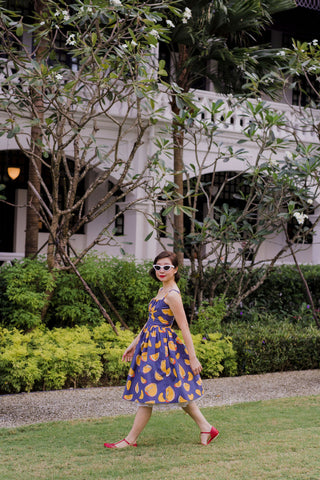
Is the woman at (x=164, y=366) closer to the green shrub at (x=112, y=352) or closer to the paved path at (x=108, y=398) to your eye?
the paved path at (x=108, y=398)

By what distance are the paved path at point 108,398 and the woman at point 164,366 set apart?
1202 millimetres

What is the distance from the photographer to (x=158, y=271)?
4.39 metres

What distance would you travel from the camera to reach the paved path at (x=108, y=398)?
530cm

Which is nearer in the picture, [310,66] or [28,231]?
[310,66]

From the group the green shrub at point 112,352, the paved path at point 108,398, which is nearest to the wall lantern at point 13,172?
the green shrub at point 112,352

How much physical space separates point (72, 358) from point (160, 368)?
91.6 inches

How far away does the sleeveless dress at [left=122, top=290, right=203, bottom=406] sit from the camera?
417 cm

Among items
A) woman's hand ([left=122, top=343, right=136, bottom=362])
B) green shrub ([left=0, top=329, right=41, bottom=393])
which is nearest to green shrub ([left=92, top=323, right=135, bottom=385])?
green shrub ([left=0, top=329, right=41, bottom=393])

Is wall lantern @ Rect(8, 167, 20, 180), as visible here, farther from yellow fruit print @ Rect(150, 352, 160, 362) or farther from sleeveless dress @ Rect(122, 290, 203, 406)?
yellow fruit print @ Rect(150, 352, 160, 362)

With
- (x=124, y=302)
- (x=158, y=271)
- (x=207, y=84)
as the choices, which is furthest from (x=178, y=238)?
(x=207, y=84)

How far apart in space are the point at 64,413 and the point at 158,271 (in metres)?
1.81

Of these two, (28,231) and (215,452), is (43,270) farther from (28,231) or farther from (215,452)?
(215,452)

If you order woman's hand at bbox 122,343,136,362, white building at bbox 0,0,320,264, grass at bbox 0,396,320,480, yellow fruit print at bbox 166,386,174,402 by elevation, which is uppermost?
white building at bbox 0,0,320,264

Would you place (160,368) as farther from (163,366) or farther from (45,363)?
(45,363)
